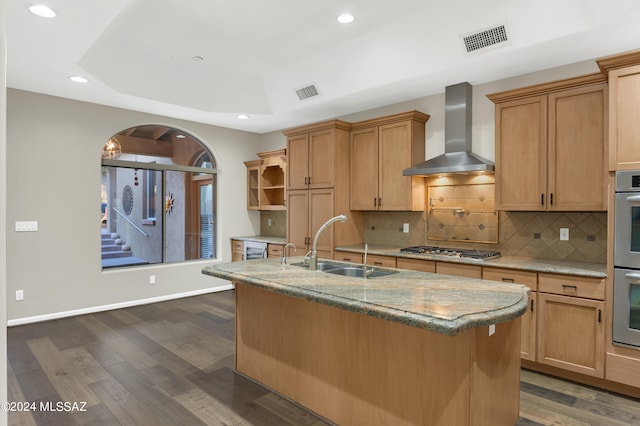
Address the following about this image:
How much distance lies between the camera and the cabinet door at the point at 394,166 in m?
4.45

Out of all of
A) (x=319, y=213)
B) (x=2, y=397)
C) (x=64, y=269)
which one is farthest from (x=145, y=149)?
(x=2, y=397)

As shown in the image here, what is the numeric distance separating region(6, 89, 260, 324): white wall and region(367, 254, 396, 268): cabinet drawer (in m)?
3.22

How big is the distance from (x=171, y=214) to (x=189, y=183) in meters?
0.59

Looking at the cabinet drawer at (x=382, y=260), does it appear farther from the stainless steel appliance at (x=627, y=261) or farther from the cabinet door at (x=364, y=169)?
the stainless steel appliance at (x=627, y=261)

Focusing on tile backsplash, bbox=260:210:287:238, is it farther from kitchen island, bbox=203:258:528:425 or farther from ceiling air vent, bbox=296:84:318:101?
kitchen island, bbox=203:258:528:425

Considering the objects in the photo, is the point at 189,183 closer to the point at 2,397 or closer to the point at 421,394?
the point at 421,394

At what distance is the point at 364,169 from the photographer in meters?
4.88

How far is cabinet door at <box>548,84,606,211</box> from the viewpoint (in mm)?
3141

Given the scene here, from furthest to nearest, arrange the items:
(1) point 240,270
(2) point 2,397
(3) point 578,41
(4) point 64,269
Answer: (4) point 64,269 < (3) point 578,41 < (1) point 240,270 < (2) point 2,397

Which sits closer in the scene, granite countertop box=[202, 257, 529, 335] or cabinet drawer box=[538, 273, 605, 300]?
granite countertop box=[202, 257, 529, 335]

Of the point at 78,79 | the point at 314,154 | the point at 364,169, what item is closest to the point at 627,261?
the point at 364,169

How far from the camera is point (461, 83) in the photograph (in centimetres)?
409

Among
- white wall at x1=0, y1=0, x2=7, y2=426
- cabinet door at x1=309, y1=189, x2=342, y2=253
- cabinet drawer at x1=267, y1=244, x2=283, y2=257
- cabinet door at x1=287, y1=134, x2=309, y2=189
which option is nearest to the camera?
white wall at x1=0, y1=0, x2=7, y2=426

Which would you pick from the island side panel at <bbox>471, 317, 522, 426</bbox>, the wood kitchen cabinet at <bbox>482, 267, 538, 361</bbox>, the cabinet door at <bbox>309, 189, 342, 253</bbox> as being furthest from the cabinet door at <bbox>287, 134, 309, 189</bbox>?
the island side panel at <bbox>471, 317, 522, 426</bbox>
